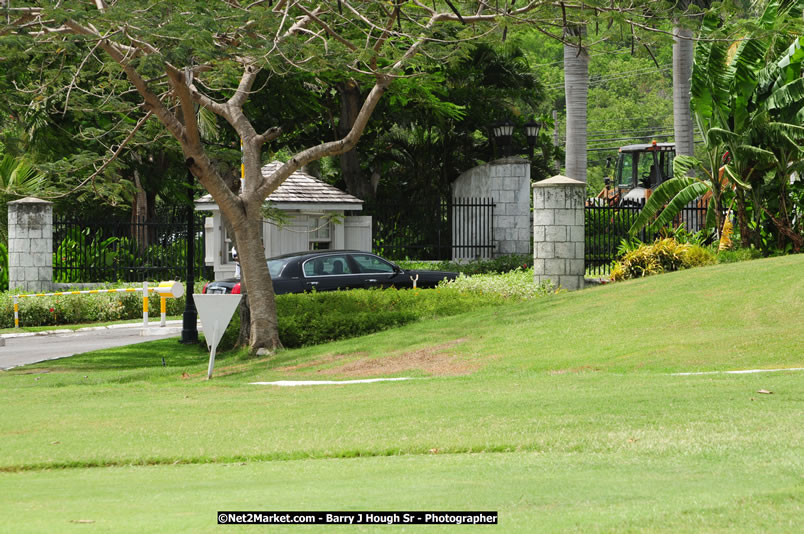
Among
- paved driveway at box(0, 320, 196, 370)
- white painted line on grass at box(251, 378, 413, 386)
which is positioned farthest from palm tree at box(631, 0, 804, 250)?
paved driveway at box(0, 320, 196, 370)

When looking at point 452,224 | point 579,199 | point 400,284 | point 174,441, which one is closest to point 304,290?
point 400,284

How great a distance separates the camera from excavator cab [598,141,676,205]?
3891 centimetres

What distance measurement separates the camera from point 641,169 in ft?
141

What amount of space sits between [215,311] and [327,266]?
→ 724cm

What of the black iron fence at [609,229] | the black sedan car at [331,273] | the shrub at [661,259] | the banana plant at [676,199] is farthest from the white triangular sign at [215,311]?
the black iron fence at [609,229]

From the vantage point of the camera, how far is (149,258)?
29156 mm

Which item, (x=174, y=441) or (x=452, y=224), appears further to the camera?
(x=452, y=224)

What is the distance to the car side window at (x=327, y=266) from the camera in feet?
71.5

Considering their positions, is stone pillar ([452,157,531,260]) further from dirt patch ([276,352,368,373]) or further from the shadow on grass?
dirt patch ([276,352,368,373])

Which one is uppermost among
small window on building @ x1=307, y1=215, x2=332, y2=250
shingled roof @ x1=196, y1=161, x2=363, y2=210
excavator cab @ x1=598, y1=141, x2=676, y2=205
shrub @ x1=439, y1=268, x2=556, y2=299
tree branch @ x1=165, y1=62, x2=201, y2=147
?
excavator cab @ x1=598, y1=141, x2=676, y2=205

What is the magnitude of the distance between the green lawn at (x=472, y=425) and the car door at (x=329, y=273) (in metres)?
3.38

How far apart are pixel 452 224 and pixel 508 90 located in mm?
6626

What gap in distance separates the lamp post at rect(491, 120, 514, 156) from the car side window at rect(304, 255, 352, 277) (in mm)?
10216

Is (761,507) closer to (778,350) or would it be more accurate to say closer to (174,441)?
(174,441)
